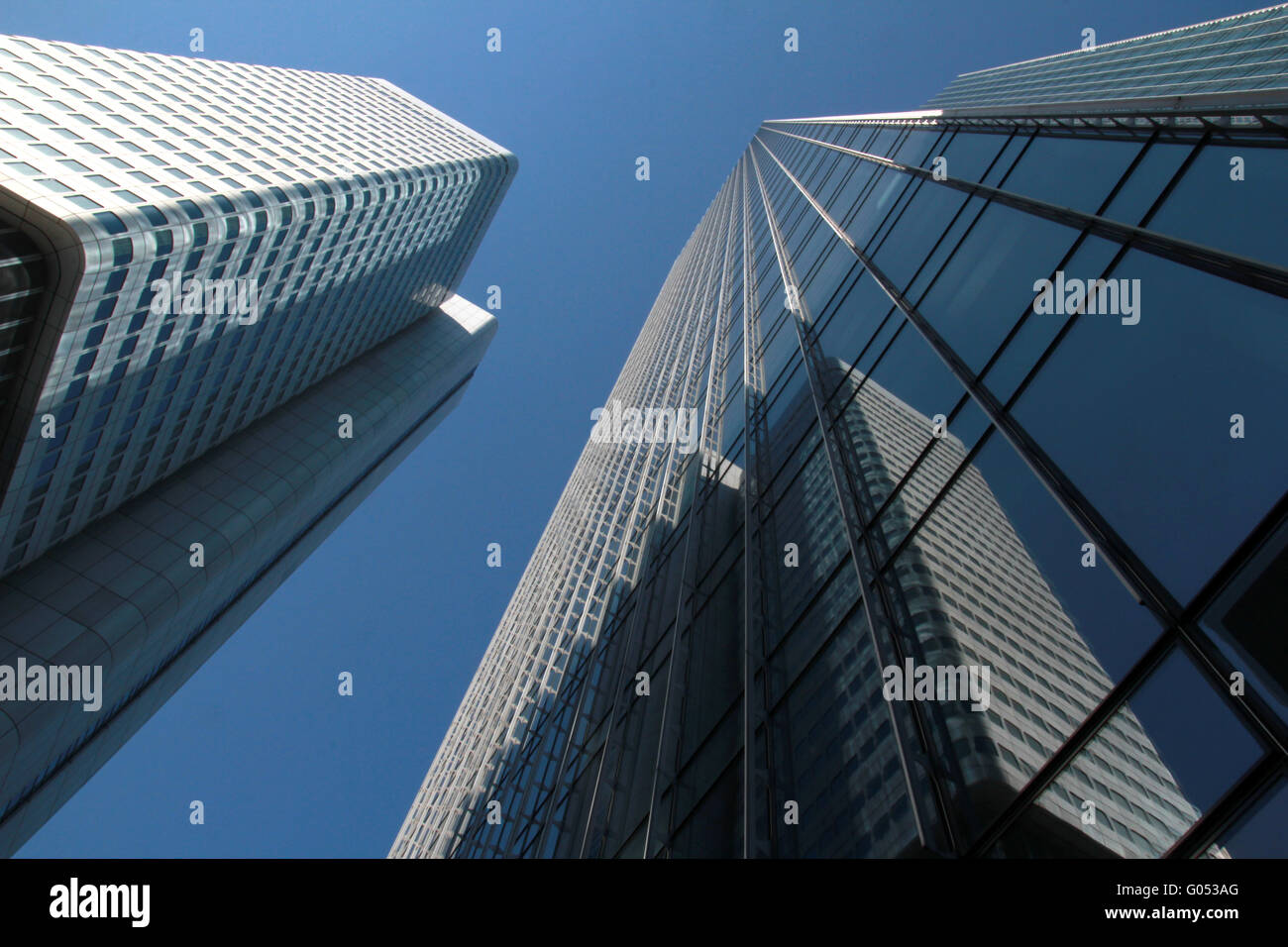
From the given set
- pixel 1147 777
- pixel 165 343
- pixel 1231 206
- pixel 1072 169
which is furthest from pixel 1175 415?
pixel 165 343

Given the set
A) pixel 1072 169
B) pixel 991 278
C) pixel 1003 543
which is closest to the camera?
pixel 1003 543

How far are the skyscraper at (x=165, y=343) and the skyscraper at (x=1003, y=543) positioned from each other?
1410 inches

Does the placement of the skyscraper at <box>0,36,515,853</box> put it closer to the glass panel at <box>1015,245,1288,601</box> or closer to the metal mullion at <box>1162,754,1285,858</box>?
the glass panel at <box>1015,245,1288,601</box>

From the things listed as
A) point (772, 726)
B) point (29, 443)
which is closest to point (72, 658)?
point (29, 443)

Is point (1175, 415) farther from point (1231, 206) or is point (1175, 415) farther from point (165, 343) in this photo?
point (165, 343)

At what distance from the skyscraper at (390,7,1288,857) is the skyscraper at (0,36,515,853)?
35813mm

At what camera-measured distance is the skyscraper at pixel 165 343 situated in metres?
37.2

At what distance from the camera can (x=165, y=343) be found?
46.9m

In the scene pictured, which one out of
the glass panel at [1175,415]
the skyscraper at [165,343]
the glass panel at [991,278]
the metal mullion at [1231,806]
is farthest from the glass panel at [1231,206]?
the skyscraper at [165,343]

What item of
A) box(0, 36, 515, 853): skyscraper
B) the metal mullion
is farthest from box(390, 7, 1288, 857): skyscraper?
box(0, 36, 515, 853): skyscraper

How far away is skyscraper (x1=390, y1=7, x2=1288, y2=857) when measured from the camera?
4941mm

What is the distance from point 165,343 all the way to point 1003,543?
174ft

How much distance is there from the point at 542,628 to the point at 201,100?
154 feet

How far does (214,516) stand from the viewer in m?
58.3
